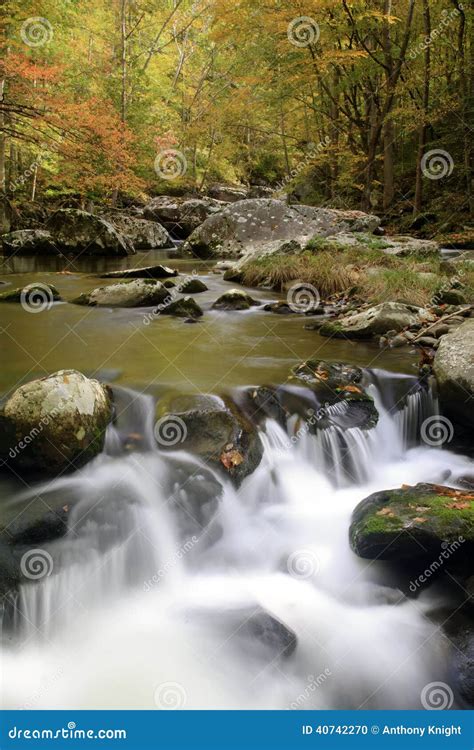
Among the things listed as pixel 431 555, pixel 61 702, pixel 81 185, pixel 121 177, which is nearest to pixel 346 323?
pixel 431 555

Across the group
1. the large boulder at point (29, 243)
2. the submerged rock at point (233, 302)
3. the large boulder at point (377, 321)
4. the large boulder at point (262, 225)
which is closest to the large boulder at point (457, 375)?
the large boulder at point (377, 321)

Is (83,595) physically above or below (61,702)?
above

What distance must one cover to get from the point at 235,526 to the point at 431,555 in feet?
4.31

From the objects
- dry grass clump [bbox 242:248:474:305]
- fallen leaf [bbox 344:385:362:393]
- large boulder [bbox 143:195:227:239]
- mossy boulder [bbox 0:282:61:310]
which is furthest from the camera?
large boulder [bbox 143:195:227:239]

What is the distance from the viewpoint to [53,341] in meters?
6.05

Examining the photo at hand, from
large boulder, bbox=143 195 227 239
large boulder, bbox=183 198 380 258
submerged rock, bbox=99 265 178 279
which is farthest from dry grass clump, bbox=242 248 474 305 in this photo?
large boulder, bbox=143 195 227 239

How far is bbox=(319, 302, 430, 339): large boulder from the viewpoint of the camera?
6.36m

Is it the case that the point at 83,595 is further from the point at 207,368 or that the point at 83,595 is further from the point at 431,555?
the point at 207,368

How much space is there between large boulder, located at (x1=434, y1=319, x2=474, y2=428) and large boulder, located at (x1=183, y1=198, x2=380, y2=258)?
7997 millimetres

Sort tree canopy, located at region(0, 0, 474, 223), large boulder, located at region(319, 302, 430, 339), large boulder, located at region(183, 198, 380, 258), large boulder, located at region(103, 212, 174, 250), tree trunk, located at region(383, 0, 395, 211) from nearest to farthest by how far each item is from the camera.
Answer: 1. large boulder, located at region(319, 302, 430, 339)
2. tree canopy, located at region(0, 0, 474, 223)
3. large boulder, located at region(183, 198, 380, 258)
4. tree trunk, located at region(383, 0, 395, 211)
5. large boulder, located at region(103, 212, 174, 250)

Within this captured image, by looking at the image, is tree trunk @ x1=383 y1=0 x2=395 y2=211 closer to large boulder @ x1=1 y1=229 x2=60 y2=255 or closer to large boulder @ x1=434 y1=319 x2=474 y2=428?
large boulder @ x1=1 y1=229 x2=60 y2=255

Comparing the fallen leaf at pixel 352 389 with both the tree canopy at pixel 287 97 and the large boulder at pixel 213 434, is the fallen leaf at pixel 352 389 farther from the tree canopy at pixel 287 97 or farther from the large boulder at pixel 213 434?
the tree canopy at pixel 287 97

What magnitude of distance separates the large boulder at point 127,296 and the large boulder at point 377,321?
291 centimetres

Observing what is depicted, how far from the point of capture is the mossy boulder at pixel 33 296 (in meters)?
8.12
